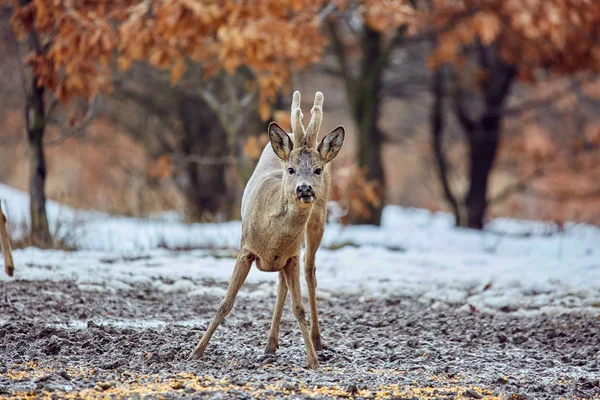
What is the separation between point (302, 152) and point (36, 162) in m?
5.31

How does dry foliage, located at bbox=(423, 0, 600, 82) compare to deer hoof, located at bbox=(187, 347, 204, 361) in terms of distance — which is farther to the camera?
dry foliage, located at bbox=(423, 0, 600, 82)

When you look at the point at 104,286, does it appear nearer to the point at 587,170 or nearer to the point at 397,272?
the point at 397,272

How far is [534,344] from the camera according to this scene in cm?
625

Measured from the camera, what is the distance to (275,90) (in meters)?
10.5

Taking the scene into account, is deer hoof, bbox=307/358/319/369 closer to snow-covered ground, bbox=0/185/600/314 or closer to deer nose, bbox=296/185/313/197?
deer nose, bbox=296/185/313/197

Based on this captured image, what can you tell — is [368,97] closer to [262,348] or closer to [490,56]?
[490,56]

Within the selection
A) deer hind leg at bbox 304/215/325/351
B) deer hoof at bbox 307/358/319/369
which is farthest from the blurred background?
deer hoof at bbox 307/358/319/369

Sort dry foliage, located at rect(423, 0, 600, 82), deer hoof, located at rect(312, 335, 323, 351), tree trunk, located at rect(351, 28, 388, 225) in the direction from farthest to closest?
tree trunk, located at rect(351, 28, 388, 225), dry foliage, located at rect(423, 0, 600, 82), deer hoof, located at rect(312, 335, 323, 351)

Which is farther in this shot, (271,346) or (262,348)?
(262,348)

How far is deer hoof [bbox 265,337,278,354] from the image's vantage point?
556 centimetres

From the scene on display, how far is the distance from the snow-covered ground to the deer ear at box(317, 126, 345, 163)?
9.52 feet

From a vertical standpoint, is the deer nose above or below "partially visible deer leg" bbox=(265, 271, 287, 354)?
above

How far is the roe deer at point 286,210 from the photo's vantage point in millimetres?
5148

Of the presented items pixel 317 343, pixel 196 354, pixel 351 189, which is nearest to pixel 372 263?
pixel 351 189
